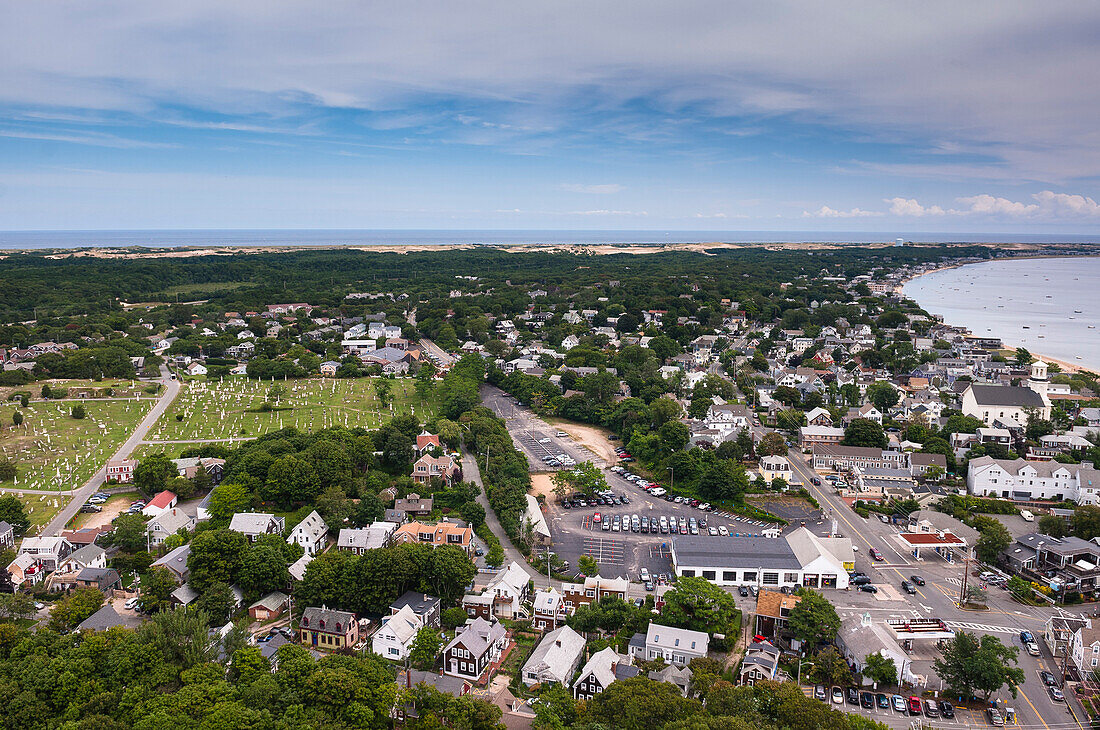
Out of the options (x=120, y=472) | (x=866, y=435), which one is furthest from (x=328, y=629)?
(x=866, y=435)

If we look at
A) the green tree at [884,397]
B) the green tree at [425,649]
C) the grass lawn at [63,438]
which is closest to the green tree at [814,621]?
the green tree at [425,649]

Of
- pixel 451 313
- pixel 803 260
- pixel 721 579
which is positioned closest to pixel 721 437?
pixel 721 579

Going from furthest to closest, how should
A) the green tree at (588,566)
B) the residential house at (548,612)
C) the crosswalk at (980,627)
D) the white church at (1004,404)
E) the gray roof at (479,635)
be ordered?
the white church at (1004,404), the green tree at (588,566), the residential house at (548,612), the crosswalk at (980,627), the gray roof at (479,635)

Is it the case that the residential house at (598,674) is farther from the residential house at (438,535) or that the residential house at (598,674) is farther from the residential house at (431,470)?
the residential house at (431,470)

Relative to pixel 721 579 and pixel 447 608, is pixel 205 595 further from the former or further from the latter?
pixel 721 579

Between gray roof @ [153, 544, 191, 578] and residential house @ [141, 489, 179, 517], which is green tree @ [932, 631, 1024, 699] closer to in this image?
gray roof @ [153, 544, 191, 578]

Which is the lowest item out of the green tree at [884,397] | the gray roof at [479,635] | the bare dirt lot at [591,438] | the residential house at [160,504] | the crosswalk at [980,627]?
the crosswalk at [980,627]

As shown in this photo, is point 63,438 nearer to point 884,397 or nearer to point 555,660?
point 555,660
